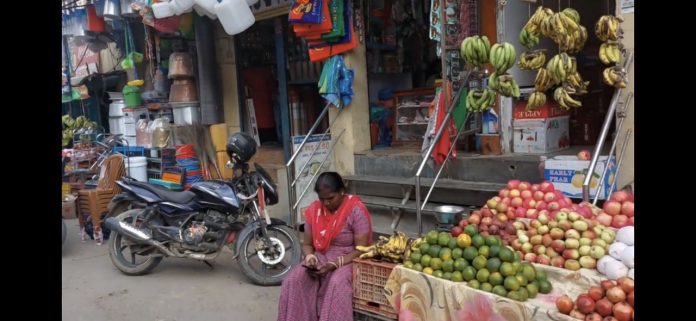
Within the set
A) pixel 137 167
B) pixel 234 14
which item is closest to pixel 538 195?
pixel 234 14

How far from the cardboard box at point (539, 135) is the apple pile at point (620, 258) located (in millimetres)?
2409

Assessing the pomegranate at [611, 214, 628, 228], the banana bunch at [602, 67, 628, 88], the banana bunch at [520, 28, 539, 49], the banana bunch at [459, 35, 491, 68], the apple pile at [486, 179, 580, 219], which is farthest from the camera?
the banana bunch at [459, 35, 491, 68]

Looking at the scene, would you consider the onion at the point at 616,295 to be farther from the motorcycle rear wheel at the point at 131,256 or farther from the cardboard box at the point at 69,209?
the cardboard box at the point at 69,209

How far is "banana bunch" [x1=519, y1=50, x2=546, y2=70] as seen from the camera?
4605 mm

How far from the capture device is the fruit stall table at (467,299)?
9.32 feet

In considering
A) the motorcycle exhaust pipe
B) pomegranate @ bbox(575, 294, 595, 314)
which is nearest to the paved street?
the motorcycle exhaust pipe

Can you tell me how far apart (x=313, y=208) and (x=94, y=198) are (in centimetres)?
461

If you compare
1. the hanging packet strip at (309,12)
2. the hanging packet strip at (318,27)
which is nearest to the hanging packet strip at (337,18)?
the hanging packet strip at (318,27)

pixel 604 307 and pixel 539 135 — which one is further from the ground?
pixel 539 135

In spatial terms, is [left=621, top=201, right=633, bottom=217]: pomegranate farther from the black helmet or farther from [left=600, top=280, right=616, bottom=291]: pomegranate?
the black helmet

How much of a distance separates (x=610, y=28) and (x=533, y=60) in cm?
62

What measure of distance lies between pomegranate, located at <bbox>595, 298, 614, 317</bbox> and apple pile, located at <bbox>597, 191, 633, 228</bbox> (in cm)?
93

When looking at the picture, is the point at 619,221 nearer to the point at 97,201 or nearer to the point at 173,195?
the point at 173,195

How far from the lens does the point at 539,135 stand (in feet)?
18.1
